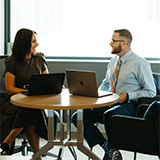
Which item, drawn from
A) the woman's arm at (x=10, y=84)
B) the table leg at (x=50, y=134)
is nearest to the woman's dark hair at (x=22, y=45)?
the woman's arm at (x=10, y=84)

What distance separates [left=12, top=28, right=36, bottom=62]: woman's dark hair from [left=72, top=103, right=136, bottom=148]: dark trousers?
2.82 feet

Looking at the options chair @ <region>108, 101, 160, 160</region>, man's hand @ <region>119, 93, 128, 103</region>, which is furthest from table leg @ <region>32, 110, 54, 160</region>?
man's hand @ <region>119, 93, 128, 103</region>

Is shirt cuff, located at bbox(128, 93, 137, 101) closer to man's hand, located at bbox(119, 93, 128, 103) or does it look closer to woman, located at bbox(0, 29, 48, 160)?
man's hand, located at bbox(119, 93, 128, 103)

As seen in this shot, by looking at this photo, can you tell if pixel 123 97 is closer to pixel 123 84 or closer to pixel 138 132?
pixel 123 84

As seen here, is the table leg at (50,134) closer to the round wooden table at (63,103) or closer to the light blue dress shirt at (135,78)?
the round wooden table at (63,103)

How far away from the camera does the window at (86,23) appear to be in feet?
13.7

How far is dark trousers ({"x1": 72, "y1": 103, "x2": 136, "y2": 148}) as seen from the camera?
274 centimetres

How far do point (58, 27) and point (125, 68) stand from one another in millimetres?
1684

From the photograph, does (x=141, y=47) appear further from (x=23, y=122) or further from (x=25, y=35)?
(x=23, y=122)

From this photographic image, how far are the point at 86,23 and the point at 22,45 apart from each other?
4.82 ft

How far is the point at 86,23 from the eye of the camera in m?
4.31

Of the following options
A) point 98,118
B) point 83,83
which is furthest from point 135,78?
point 83,83

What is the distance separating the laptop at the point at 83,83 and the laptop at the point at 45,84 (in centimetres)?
10

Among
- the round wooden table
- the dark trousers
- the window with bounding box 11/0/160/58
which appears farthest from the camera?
the window with bounding box 11/0/160/58
